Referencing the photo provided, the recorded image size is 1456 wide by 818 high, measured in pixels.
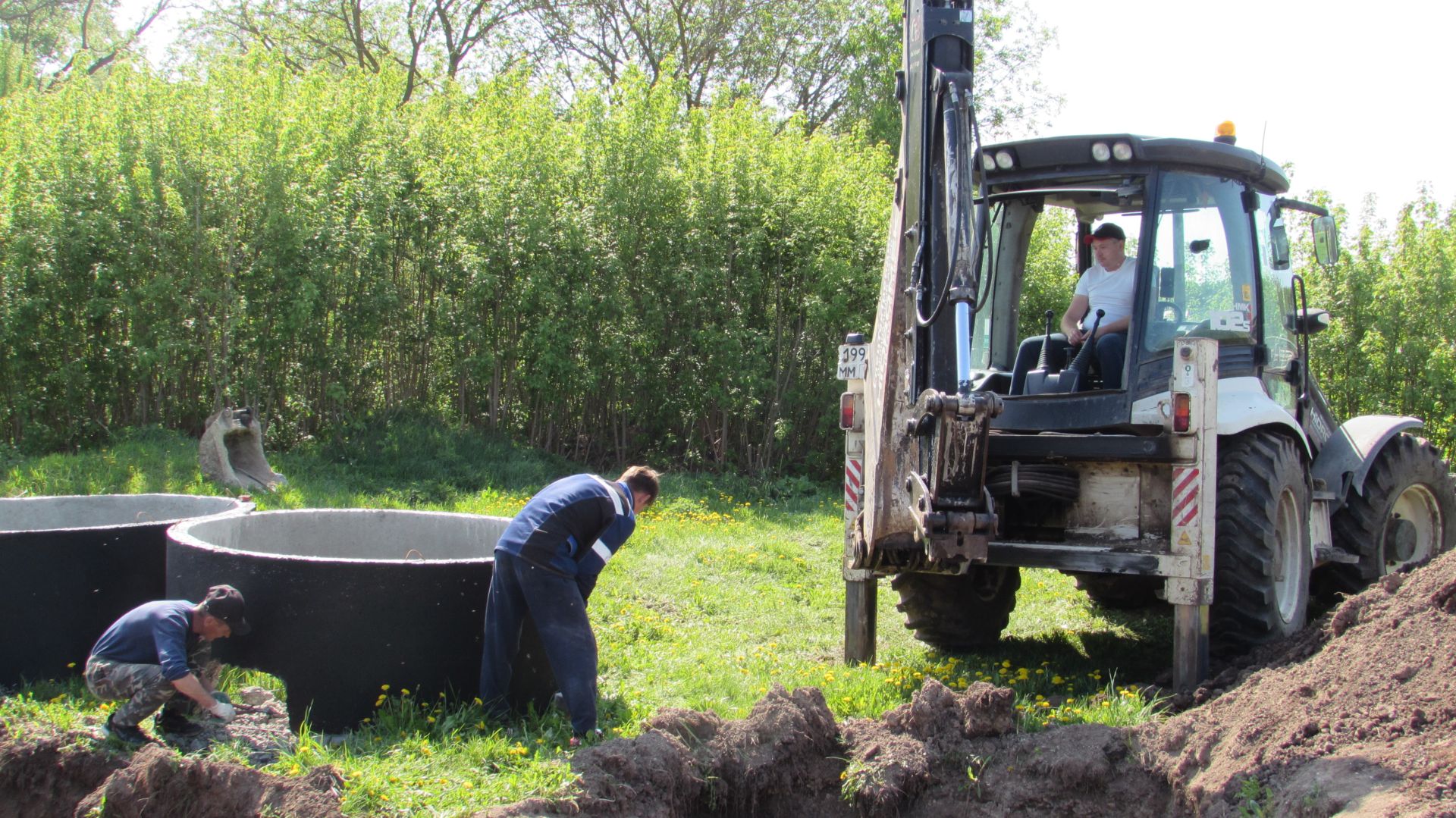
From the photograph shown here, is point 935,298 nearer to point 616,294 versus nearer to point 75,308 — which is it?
point 616,294

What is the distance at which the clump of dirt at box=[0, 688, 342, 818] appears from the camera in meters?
4.04

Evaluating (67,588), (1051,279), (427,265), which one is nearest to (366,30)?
(427,265)

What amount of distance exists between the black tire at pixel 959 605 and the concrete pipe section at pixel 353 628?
2267 mm

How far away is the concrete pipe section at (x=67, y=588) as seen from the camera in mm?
5809

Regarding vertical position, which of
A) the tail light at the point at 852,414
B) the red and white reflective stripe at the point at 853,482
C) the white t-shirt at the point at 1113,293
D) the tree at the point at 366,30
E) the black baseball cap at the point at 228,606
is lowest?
the black baseball cap at the point at 228,606

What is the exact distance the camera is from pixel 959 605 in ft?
21.7

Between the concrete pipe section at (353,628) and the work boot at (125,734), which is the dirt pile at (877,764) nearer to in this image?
the concrete pipe section at (353,628)

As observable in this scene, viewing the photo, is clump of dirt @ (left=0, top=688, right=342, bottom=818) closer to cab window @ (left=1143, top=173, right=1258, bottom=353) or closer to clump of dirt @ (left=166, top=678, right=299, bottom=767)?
clump of dirt @ (left=166, top=678, right=299, bottom=767)

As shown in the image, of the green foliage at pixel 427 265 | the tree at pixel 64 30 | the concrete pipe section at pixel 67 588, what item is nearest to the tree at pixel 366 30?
the tree at pixel 64 30

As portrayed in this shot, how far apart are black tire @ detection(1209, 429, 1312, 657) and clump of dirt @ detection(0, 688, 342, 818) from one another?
13.7 ft

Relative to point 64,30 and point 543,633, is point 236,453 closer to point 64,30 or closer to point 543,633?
point 543,633

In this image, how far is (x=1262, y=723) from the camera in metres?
4.43

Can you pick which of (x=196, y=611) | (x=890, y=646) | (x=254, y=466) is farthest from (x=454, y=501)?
(x=196, y=611)

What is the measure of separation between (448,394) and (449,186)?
256 centimetres
